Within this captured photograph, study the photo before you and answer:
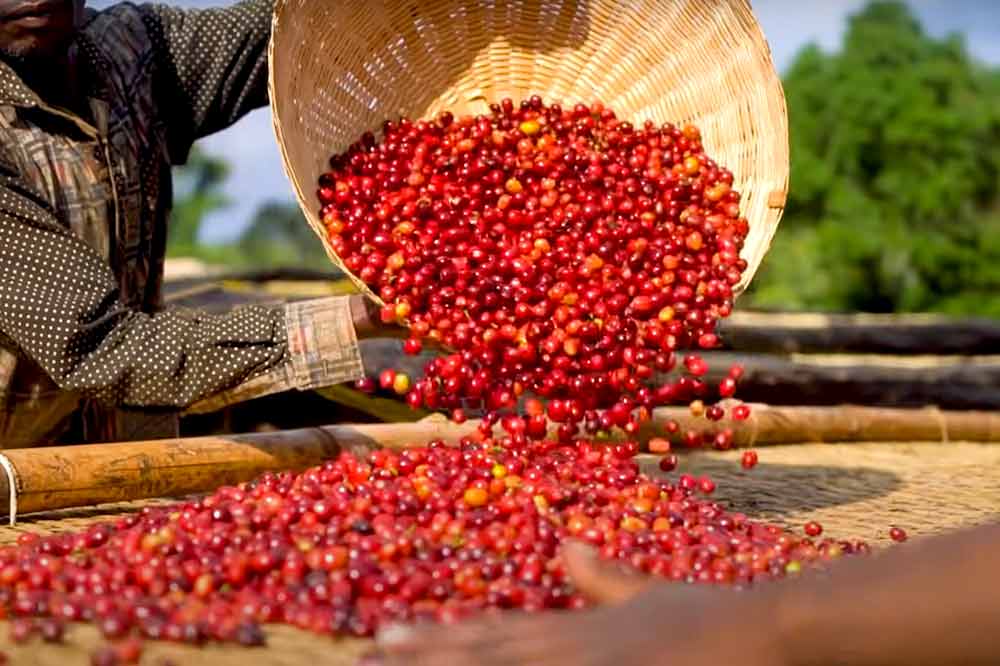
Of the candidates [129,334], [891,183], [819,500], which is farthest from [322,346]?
[891,183]

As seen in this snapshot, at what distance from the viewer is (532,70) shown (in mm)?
3912

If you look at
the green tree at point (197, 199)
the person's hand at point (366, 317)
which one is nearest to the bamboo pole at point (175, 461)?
the person's hand at point (366, 317)

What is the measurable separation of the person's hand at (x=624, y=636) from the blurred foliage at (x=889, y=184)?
14.7 m

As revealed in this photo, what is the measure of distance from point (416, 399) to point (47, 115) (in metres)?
1.38

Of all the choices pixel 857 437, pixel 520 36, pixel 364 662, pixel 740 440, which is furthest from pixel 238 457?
pixel 857 437

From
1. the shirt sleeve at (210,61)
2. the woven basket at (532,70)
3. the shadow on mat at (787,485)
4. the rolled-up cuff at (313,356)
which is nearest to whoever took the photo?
the rolled-up cuff at (313,356)

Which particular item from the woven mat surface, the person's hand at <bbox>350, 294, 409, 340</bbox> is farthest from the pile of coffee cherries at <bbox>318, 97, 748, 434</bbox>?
the woven mat surface

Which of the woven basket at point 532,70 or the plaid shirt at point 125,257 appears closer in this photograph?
the plaid shirt at point 125,257

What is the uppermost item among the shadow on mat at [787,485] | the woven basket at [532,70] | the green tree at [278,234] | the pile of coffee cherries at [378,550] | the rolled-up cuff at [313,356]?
the green tree at [278,234]

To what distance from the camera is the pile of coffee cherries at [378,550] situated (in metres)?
2.21

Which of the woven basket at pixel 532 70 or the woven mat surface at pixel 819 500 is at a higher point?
the woven basket at pixel 532 70

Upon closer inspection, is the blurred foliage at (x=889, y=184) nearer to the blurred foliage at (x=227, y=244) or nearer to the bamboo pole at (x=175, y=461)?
the blurred foliage at (x=227, y=244)

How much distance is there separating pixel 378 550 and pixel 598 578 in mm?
542

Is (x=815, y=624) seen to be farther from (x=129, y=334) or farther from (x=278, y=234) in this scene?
(x=278, y=234)
